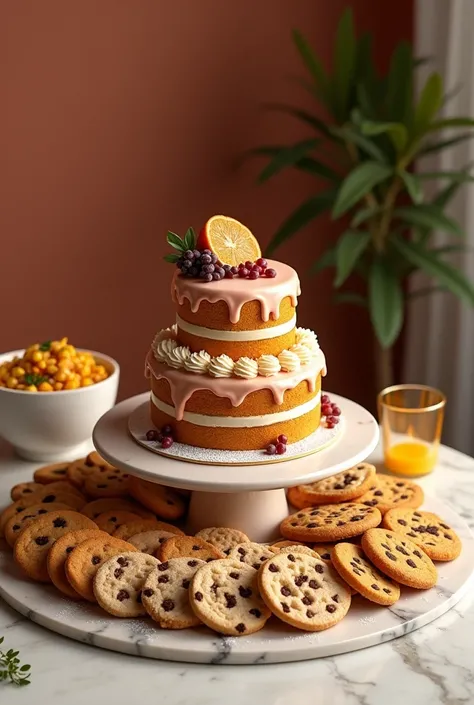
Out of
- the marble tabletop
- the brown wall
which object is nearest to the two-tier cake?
the marble tabletop

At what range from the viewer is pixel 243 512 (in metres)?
1.87

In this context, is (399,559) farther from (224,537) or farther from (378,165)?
(378,165)

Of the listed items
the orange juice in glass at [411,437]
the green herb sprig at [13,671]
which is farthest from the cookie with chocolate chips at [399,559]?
the green herb sprig at [13,671]

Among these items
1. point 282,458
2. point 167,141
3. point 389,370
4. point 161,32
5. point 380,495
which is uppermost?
point 161,32

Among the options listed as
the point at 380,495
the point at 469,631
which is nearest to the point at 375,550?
the point at 469,631

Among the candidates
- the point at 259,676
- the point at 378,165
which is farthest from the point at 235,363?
the point at 378,165

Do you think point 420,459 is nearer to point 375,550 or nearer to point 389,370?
point 375,550

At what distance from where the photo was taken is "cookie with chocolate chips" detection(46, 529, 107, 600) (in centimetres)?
168

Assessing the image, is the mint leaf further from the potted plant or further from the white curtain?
the white curtain

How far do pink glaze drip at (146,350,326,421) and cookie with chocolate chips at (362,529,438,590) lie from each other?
0.30 meters

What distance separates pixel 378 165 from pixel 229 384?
1.45 meters

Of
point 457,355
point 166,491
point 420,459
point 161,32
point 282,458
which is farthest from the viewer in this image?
point 457,355

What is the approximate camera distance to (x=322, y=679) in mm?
1501

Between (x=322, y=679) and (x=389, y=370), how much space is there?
6.56ft
